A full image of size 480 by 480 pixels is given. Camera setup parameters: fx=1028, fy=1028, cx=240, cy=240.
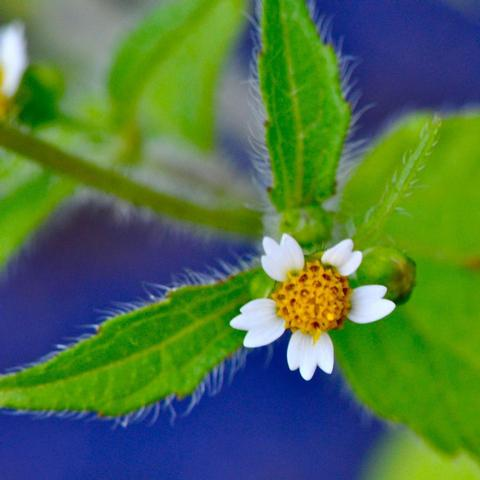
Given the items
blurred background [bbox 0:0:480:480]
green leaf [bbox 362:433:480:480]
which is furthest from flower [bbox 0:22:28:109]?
blurred background [bbox 0:0:480:480]

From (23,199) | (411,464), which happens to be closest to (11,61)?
(23,199)

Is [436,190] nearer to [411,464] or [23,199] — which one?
[23,199]

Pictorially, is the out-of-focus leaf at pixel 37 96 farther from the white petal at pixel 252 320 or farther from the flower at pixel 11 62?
the white petal at pixel 252 320

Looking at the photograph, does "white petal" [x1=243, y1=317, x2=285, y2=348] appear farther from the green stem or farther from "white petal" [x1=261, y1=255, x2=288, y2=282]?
the green stem

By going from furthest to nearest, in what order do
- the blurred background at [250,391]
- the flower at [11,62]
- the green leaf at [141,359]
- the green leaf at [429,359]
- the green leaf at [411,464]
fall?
the blurred background at [250,391]
the green leaf at [411,464]
the flower at [11,62]
the green leaf at [429,359]
the green leaf at [141,359]

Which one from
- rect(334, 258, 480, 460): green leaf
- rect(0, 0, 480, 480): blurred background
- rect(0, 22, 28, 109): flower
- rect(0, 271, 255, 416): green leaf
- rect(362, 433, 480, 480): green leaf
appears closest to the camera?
rect(0, 271, 255, 416): green leaf

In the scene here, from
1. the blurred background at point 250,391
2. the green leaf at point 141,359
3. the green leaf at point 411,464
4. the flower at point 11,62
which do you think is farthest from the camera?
the blurred background at point 250,391

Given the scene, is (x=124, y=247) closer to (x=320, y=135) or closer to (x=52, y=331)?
(x=52, y=331)

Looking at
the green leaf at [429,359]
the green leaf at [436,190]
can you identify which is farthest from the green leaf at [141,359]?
the green leaf at [436,190]

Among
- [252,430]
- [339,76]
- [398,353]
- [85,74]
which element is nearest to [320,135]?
[339,76]
